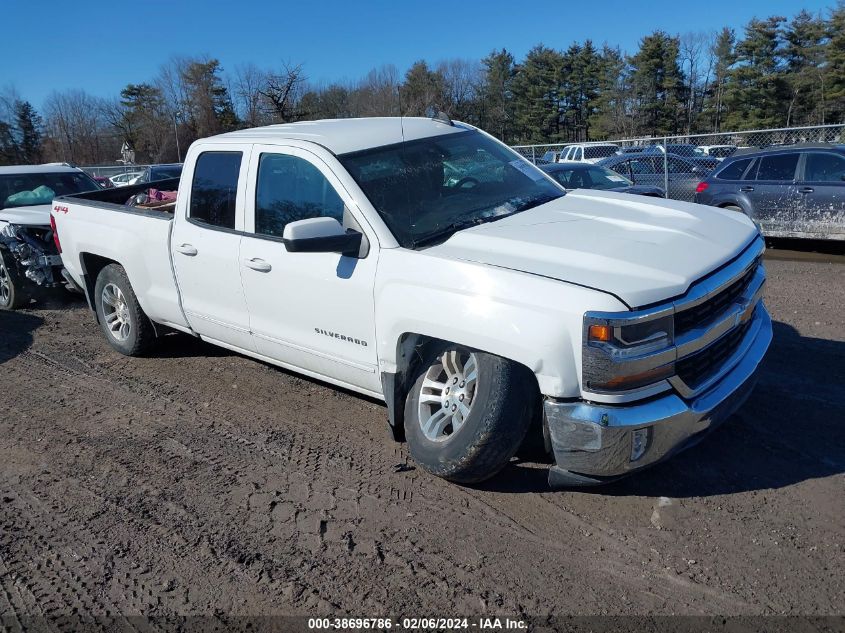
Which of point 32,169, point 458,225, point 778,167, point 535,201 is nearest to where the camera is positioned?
point 458,225

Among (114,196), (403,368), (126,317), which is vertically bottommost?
(126,317)

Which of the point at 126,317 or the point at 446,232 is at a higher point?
the point at 446,232

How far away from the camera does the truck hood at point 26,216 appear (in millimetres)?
8375

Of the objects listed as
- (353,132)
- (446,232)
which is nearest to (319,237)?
(446,232)

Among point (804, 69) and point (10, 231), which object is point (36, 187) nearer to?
point (10, 231)

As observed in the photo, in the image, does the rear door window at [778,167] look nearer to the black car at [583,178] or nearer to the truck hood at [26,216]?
the black car at [583,178]

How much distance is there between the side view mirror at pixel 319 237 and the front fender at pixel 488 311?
216 mm

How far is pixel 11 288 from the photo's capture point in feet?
28.0

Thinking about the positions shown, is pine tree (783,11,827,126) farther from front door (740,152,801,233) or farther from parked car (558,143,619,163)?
front door (740,152,801,233)

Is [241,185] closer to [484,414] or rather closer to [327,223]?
[327,223]

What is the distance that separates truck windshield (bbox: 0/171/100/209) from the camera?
9328 mm

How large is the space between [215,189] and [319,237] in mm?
Result: 1644

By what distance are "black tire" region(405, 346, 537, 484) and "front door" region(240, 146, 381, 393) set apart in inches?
27.7

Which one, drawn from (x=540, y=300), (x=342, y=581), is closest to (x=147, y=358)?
(x=342, y=581)
